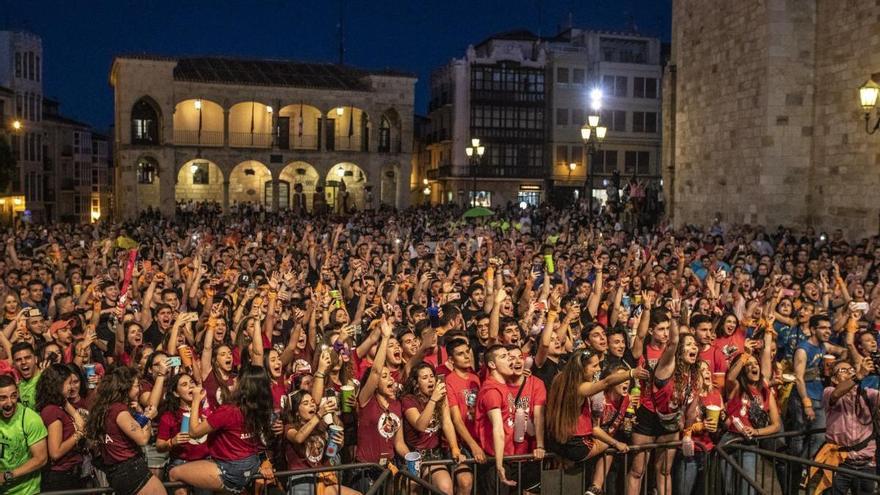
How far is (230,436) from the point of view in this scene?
645 centimetres

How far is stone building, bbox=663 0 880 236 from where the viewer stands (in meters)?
20.3

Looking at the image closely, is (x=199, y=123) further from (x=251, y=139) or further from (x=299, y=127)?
(x=299, y=127)

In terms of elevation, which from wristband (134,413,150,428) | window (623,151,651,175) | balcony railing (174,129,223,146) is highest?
balcony railing (174,129,223,146)

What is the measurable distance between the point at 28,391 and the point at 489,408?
12.8 ft

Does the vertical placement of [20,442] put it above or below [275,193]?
below

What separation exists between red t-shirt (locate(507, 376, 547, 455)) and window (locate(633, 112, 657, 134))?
4946 centimetres

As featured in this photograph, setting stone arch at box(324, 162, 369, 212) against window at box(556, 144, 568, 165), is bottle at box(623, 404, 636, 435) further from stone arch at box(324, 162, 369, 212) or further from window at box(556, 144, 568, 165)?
window at box(556, 144, 568, 165)

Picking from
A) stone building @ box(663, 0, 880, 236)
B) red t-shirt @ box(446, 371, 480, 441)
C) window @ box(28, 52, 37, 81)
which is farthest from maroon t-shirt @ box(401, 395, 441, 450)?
window @ box(28, 52, 37, 81)

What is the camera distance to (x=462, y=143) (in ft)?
177

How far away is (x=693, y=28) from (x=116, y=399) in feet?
75.3

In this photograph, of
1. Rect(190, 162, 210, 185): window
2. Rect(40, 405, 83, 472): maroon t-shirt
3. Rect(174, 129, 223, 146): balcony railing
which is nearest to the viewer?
Rect(40, 405, 83, 472): maroon t-shirt

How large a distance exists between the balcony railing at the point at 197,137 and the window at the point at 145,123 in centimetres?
137

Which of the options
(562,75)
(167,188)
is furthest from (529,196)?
(167,188)

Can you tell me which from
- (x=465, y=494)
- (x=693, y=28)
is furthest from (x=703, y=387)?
(x=693, y=28)
